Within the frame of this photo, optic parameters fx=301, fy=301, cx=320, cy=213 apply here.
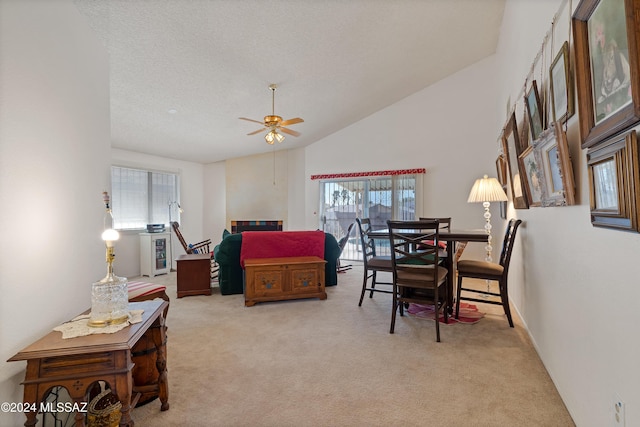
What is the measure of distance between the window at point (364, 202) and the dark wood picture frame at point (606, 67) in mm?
4912

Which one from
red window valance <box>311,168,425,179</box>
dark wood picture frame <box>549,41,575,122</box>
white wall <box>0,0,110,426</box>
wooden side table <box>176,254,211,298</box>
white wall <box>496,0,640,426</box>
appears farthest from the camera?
red window valance <box>311,168,425,179</box>

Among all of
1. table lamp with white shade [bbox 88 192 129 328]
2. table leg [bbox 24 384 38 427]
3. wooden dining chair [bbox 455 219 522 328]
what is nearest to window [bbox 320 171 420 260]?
wooden dining chair [bbox 455 219 522 328]

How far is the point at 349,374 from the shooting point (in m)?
2.07

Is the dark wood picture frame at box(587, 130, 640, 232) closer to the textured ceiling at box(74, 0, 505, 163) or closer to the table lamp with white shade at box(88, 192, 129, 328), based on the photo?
the table lamp with white shade at box(88, 192, 129, 328)

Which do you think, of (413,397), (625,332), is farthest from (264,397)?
(625,332)

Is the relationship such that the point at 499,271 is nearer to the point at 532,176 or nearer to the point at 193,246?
the point at 532,176

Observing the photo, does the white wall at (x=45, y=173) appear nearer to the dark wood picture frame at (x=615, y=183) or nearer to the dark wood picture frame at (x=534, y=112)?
the dark wood picture frame at (x=615, y=183)

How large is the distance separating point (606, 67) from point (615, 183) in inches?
16.5

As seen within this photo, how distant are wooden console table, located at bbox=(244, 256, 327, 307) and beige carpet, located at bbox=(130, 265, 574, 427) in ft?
1.19

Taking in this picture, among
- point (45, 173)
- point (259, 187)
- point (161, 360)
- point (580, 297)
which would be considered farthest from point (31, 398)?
point (259, 187)

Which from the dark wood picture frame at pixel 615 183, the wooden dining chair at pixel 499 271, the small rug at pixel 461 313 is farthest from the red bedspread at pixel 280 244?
the dark wood picture frame at pixel 615 183

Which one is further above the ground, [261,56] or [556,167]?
[261,56]

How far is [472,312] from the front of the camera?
3.28 m

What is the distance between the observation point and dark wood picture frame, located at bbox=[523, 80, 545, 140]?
81.3 inches
